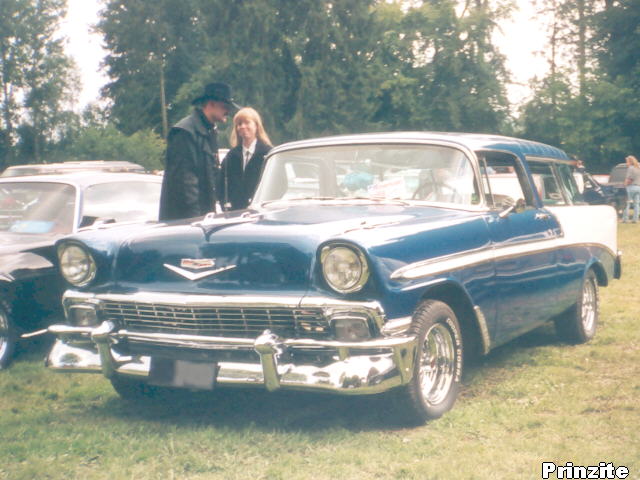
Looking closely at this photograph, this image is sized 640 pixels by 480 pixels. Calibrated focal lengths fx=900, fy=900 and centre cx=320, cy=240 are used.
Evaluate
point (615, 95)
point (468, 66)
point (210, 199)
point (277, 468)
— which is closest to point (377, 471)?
point (277, 468)

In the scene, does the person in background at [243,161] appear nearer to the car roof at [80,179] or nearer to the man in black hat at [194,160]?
the man in black hat at [194,160]

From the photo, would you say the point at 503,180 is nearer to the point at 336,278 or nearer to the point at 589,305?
the point at 589,305

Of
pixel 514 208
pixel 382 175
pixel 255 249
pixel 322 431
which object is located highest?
pixel 382 175

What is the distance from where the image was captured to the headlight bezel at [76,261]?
505cm

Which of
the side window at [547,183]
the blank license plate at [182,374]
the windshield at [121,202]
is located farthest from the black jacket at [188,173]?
the side window at [547,183]

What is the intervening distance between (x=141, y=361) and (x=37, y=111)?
190 ft

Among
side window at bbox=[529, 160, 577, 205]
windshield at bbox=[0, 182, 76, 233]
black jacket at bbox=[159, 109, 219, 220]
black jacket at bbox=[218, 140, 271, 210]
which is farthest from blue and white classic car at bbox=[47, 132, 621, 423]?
windshield at bbox=[0, 182, 76, 233]

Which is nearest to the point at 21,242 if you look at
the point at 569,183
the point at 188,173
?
the point at 188,173

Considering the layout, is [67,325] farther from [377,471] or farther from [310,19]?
[310,19]

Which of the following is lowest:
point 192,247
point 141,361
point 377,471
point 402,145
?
point 377,471

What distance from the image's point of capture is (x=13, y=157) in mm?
56375

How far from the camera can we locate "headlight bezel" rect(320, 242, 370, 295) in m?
4.35

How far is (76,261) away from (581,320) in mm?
3991

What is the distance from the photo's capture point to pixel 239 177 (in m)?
7.17
